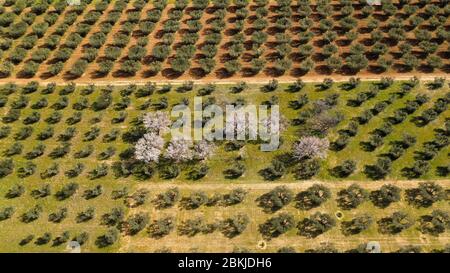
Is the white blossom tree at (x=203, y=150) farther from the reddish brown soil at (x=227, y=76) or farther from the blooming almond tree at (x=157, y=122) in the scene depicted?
the reddish brown soil at (x=227, y=76)

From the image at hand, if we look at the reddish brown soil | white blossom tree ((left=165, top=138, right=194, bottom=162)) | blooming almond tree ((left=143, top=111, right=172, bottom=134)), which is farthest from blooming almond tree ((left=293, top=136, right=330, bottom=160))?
blooming almond tree ((left=143, top=111, right=172, bottom=134))

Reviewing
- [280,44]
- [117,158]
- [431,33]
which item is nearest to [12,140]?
[117,158]

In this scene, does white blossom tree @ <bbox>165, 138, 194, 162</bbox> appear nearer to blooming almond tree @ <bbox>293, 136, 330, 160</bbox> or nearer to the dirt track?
the dirt track

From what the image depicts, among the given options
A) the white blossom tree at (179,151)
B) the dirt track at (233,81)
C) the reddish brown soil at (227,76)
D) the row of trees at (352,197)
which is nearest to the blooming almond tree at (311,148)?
the row of trees at (352,197)

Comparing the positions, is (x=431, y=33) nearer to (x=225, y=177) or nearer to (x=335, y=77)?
(x=335, y=77)

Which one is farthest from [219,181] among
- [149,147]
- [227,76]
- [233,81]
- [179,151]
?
[227,76]
